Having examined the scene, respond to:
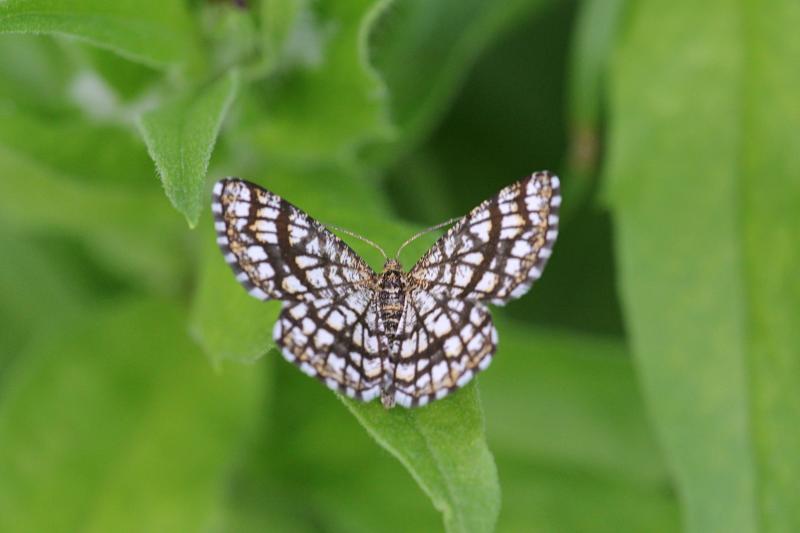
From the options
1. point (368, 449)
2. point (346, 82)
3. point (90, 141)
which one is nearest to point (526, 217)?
point (346, 82)

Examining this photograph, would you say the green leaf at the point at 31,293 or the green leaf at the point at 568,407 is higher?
the green leaf at the point at 31,293

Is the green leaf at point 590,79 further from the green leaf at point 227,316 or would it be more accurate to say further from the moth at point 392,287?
the green leaf at point 227,316

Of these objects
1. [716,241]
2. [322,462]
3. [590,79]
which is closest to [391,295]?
[716,241]

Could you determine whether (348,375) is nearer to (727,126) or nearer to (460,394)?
(460,394)

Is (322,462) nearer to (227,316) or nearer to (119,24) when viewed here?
(227,316)

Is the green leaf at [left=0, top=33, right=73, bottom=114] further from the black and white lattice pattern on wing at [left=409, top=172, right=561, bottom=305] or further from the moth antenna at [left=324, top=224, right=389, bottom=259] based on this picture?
the black and white lattice pattern on wing at [left=409, top=172, right=561, bottom=305]

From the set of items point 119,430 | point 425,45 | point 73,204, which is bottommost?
point 119,430

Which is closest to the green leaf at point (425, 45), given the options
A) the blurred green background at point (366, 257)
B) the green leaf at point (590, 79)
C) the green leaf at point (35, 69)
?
the blurred green background at point (366, 257)
